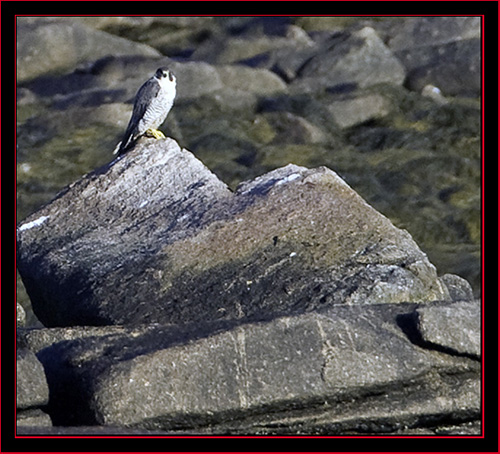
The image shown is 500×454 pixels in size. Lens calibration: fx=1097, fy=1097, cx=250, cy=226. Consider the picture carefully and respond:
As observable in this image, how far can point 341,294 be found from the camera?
6.84 metres

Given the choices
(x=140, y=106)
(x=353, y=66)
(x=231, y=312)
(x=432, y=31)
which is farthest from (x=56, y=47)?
(x=231, y=312)

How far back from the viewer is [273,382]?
19.0ft

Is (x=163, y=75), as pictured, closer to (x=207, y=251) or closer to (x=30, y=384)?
(x=207, y=251)

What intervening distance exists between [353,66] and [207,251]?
47.4ft

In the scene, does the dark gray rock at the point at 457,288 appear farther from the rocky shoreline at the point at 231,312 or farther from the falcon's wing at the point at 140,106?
the falcon's wing at the point at 140,106

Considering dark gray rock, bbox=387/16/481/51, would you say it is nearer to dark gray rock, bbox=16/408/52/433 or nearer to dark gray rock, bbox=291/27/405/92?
dark gray rock, bbox=291/27/405/92

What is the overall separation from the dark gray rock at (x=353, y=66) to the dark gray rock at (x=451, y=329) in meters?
15.1

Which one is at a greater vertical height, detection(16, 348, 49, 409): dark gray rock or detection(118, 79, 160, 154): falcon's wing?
detection(118, 79, 160, 154): falcon's wing

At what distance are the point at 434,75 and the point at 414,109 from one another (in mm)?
1353

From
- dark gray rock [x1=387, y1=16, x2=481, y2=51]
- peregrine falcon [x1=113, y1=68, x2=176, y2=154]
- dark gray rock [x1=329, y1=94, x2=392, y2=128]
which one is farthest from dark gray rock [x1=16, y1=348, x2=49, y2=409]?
dark gray rock [x1=387, y1=16, x2=481, y2=51]

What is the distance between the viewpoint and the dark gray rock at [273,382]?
5.75 meters

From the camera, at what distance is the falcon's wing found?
387 inches

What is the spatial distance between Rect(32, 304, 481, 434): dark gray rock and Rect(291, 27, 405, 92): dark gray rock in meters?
15.3

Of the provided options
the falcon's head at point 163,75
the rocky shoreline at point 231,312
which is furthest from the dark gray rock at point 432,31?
the rocky shoreline at point 231,312
